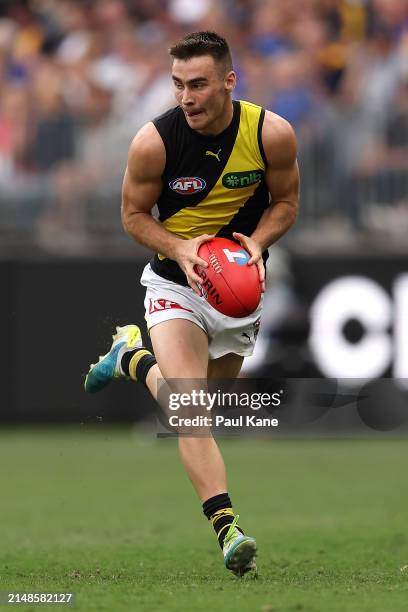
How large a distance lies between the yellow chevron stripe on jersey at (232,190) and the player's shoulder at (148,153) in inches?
13.6

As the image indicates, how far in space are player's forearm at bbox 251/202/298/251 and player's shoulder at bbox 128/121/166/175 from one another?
643 mm

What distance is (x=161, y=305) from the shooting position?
7.05 metres

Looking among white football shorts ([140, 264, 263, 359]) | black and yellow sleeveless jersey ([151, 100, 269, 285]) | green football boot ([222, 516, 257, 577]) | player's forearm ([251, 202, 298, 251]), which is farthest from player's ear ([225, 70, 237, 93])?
green football boot ([222, 516, 257, 577])

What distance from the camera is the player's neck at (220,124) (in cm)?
686

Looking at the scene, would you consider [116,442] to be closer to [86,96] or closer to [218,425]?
[86,96]

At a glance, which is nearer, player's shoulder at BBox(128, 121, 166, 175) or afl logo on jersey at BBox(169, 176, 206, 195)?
player's shoulder at BBox(128, 121, 166, 175)

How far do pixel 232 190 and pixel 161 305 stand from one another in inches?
27.9

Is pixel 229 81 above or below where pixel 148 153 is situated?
above

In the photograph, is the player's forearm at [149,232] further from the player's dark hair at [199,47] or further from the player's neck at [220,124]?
the player's dark hair at [199,47]

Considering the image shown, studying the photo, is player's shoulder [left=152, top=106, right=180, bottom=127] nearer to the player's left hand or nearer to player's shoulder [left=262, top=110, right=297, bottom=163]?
player's shoulder [left=262, top=110, right=297, bottom=163]

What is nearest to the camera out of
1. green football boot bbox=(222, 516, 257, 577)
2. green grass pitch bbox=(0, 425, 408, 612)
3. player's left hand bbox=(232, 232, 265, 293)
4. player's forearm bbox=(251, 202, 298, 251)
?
green grass pitch bbox=(0, 425, 408, 612)

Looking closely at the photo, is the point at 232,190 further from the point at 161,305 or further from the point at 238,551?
the point at 238,551

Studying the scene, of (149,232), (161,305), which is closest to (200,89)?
(149,232)

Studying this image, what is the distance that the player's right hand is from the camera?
6703 mm
